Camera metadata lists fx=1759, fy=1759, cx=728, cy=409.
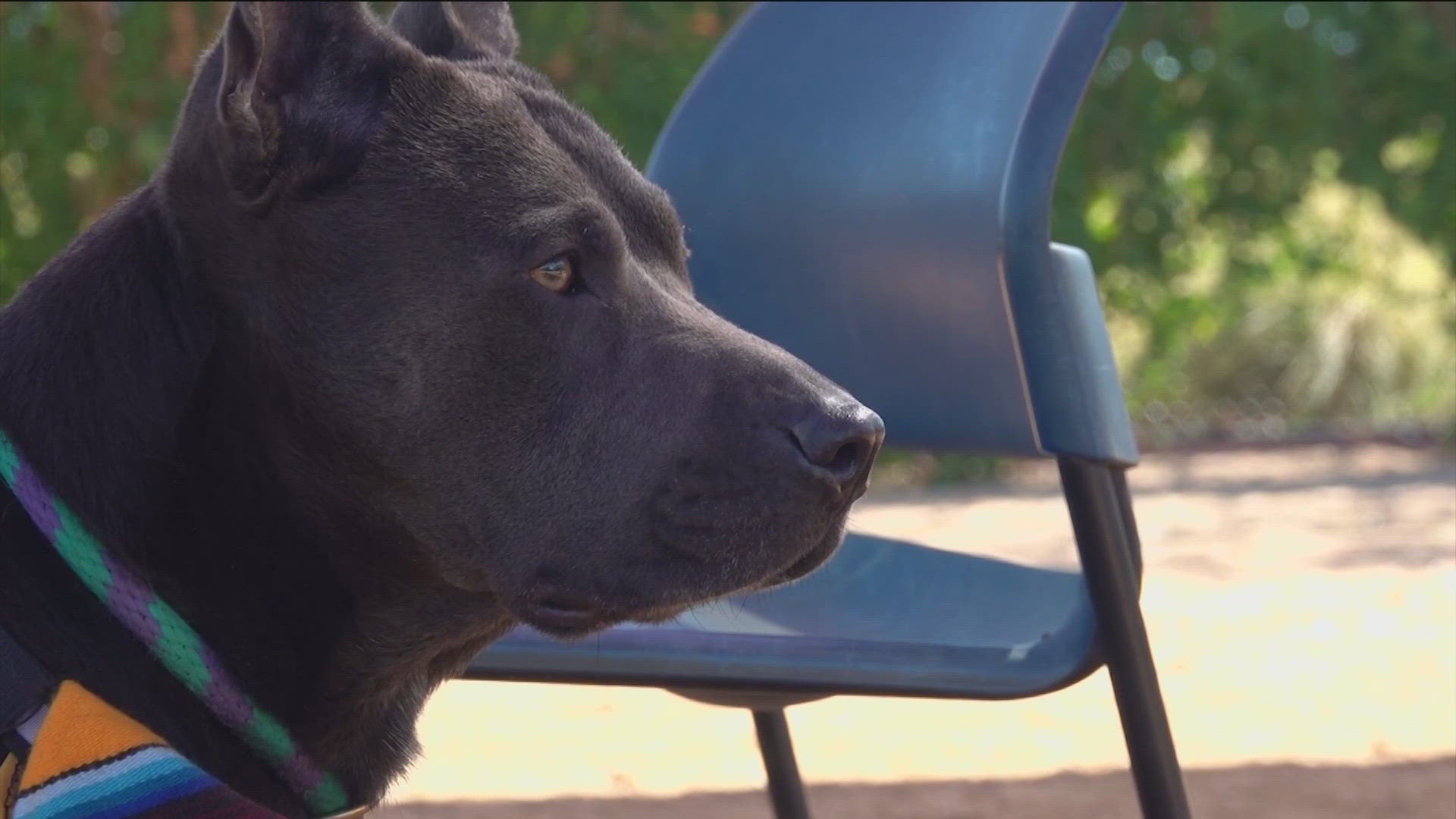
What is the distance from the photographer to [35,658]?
1805 mm

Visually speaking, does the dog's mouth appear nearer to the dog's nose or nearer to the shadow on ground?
the dog's nose

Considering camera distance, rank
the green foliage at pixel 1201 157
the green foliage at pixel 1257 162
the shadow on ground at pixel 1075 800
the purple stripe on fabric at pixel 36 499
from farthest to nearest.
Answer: the green foliage at pixel 1257 162
the green foliage at pixel 1201 157
the shadow on ground at pixel 1075 800
the purple stripe on fabric at pixel 36 499

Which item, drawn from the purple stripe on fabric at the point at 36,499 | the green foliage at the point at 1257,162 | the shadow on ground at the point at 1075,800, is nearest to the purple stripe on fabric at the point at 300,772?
the purple stripe on fabric at the point at 36,499

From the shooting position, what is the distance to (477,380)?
198 centimetres

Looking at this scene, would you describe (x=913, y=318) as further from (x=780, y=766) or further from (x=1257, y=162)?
(x=1257, y=162)

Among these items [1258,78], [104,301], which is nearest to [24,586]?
[104,301]

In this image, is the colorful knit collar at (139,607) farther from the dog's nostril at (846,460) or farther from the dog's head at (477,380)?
the dog's nostril at (846,460)

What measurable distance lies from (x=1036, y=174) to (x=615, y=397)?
2.50 ft

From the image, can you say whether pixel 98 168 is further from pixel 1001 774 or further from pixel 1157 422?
pixel 1157 422

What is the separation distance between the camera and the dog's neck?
187cm

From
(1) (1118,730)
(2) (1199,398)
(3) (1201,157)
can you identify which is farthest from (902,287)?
(2) (1199,398)

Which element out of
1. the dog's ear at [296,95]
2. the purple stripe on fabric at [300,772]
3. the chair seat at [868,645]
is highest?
the dog's ear at [296,95]

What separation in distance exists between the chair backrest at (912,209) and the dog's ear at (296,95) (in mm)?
919

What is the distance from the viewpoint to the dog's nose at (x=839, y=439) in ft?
6.35
